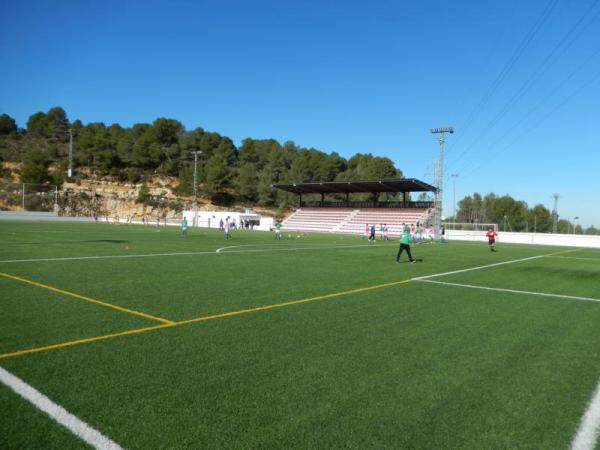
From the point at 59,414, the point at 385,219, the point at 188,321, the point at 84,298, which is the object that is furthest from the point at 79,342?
the point at 385,219

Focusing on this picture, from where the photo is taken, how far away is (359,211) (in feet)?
203

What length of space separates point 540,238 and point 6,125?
120 m

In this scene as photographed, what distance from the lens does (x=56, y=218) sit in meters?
58.3

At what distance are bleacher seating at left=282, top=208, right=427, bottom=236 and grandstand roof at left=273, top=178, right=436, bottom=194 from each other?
302 centimetres

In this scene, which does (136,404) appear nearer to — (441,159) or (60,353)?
(60,353)

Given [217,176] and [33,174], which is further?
[217,176]

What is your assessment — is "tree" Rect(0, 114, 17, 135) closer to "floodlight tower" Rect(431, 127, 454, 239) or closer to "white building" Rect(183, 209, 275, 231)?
Answer: "white building" Rect(183, 209, 275, 231)

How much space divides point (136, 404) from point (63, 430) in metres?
0.63

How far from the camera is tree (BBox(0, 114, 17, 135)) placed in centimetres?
10574

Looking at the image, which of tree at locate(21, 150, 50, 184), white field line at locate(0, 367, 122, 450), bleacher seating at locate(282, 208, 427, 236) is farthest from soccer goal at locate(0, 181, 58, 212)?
white field line at locate(0, 367, 122, 450)

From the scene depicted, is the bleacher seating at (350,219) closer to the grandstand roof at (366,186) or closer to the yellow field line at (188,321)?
the grandstand roof at (366,186)

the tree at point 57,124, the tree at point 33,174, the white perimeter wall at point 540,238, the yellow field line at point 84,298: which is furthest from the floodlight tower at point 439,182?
the tree at point 57,124

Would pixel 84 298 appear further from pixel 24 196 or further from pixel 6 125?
pixel 6 125

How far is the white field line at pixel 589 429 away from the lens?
11.5 feet
